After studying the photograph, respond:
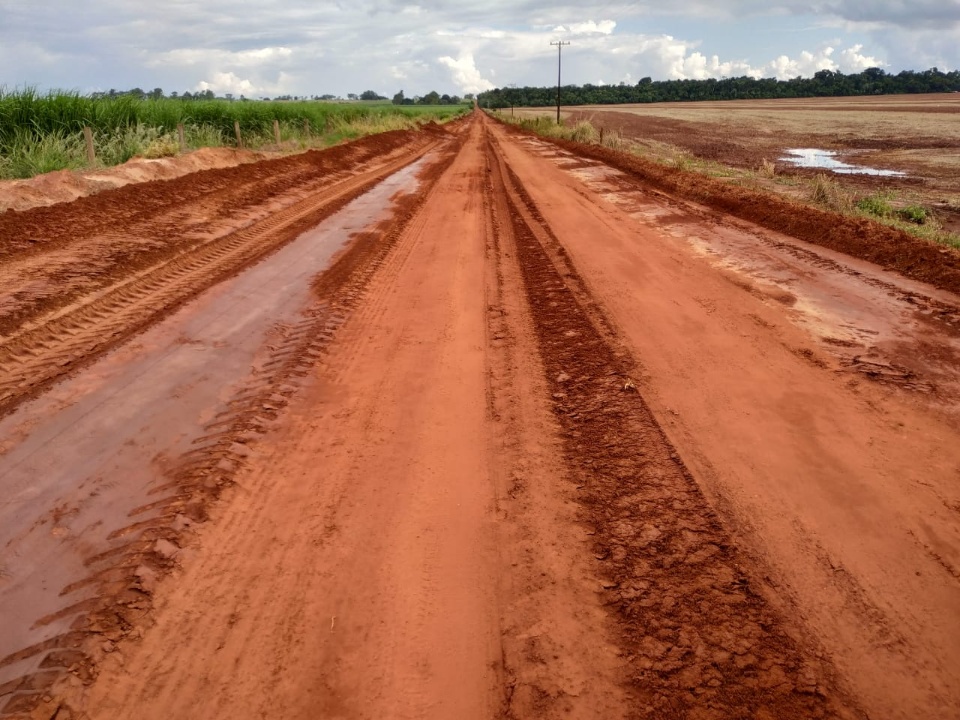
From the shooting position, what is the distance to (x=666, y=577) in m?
3.18

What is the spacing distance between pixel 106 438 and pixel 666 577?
404 cm

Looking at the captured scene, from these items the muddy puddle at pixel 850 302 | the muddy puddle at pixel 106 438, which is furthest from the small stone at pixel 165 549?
the muddy puddle at pixel 850 302

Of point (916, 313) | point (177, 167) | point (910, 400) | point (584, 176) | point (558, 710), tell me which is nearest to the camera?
point (558, 710)

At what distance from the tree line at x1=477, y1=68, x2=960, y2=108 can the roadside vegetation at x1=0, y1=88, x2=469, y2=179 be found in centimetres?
9117

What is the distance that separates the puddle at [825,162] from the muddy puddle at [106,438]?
840 inches

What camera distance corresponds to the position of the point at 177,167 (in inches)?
664

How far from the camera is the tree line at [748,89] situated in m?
105

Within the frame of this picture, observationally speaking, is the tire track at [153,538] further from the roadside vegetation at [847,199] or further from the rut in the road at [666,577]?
the roadside vegetation at [847,199]

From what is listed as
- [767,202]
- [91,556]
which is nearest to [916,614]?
[91,556]

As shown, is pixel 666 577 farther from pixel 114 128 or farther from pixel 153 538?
pixel 114 128

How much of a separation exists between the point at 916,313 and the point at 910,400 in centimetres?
252

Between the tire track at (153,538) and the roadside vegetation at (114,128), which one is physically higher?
the roadside vegetation at (114,128)

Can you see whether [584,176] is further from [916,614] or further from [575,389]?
[916,614]

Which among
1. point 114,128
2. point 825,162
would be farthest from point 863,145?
point 114,128
